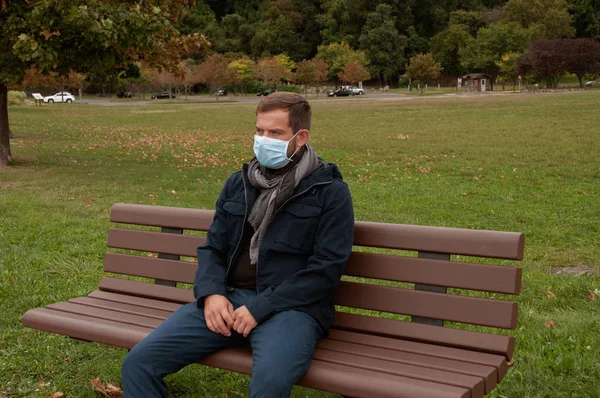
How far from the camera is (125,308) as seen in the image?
14.1ft

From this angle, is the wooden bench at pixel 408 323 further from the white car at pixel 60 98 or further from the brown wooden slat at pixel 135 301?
the white car at pixel 60 98

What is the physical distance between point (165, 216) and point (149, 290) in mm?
459

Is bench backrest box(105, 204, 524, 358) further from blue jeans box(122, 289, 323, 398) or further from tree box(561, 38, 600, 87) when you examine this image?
tree box(561, 38, 600, 87)

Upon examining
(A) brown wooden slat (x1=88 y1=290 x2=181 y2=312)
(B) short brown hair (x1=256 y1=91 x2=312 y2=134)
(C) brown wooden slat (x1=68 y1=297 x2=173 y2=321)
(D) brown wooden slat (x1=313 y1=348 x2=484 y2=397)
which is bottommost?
(A) brown wooden slat (x1=88 y1=290 x2=181 y2=312)

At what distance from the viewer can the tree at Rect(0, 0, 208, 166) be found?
12.5 metres

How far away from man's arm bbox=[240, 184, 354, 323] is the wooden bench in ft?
0.81

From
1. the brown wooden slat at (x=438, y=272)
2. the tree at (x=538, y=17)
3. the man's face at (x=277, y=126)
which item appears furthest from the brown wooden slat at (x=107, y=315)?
the tree at (x=538, y=17)

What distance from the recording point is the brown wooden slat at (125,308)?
4.13m

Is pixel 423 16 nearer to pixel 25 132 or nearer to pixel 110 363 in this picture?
pixel 25 132

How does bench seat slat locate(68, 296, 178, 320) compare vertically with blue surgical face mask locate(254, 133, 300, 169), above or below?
below

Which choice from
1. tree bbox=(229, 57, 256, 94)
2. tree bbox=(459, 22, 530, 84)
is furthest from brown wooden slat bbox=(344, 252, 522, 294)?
tree bbox=(229, 57, 256, 94)

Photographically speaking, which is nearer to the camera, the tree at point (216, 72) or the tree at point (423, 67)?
the tree at point (216, 72)

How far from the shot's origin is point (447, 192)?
40.6ft

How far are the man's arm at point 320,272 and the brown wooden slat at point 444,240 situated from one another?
28 cm
